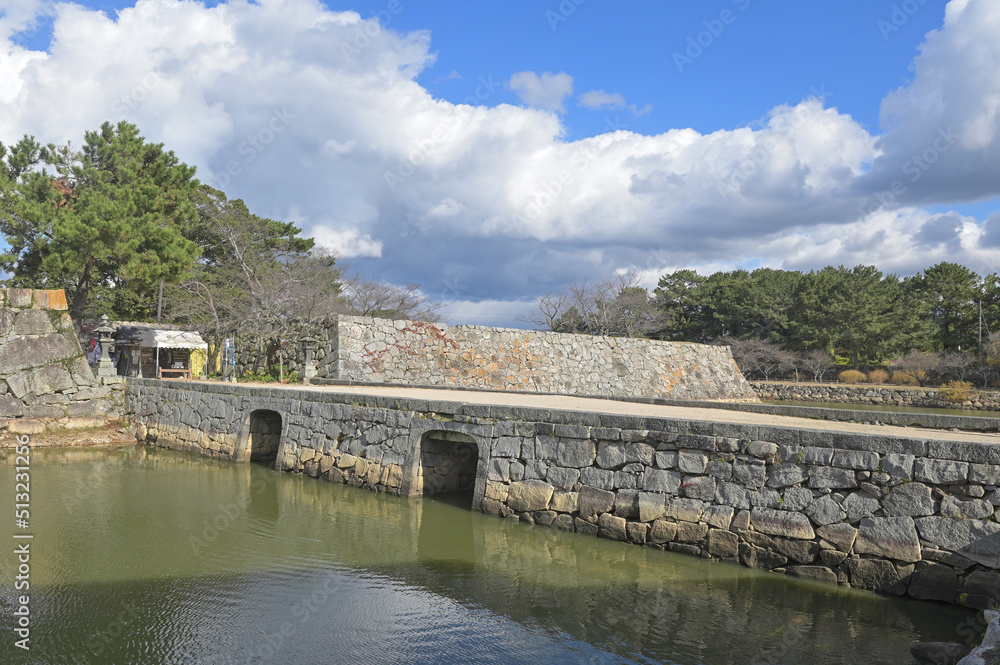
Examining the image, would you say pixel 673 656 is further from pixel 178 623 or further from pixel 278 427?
pixel 278 427

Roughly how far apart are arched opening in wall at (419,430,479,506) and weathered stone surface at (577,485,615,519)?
7.72 ft

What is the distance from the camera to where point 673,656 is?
16.2ft

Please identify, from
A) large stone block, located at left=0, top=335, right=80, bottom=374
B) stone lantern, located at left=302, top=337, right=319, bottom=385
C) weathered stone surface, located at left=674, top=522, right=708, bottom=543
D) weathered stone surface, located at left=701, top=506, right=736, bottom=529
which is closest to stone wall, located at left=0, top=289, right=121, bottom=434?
large stone block, located at left=0, top=335, right=80, bottom=374

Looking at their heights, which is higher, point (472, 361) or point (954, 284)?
point (954, 284)

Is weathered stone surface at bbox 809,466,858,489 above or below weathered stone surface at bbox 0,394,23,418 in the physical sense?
above

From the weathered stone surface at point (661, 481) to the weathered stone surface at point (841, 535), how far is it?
1.50 meters

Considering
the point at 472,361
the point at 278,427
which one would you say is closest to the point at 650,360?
the point at 472,361

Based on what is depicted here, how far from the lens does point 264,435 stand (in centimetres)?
1359

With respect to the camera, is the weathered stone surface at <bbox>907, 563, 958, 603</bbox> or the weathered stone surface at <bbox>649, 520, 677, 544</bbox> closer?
the weathered stone surface at <bbox>907, 563, 958, 603</bbox>

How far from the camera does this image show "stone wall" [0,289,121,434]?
1480cm

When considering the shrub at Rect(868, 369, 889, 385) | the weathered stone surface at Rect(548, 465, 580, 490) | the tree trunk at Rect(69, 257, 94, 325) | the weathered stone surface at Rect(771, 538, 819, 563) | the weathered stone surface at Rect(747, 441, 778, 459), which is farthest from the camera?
the shrub at Rect(868, 369, 889, 385)

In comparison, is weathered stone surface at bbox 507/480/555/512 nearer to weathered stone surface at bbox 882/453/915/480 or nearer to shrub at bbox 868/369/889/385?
weathered stone surface at bbox 882/453/915/480

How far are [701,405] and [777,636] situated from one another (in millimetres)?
6519

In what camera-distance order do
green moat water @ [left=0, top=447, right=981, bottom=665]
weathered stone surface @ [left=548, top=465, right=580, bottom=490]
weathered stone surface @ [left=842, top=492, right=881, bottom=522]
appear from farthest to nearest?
weathered stone surface @ [left=548, top=465, right=580, bottom=490] < weathered stone surface @ [left=842, top=492, right=881, bottom=522] < green moat water @ [left=0, top=447, right=981, bottom=665]
